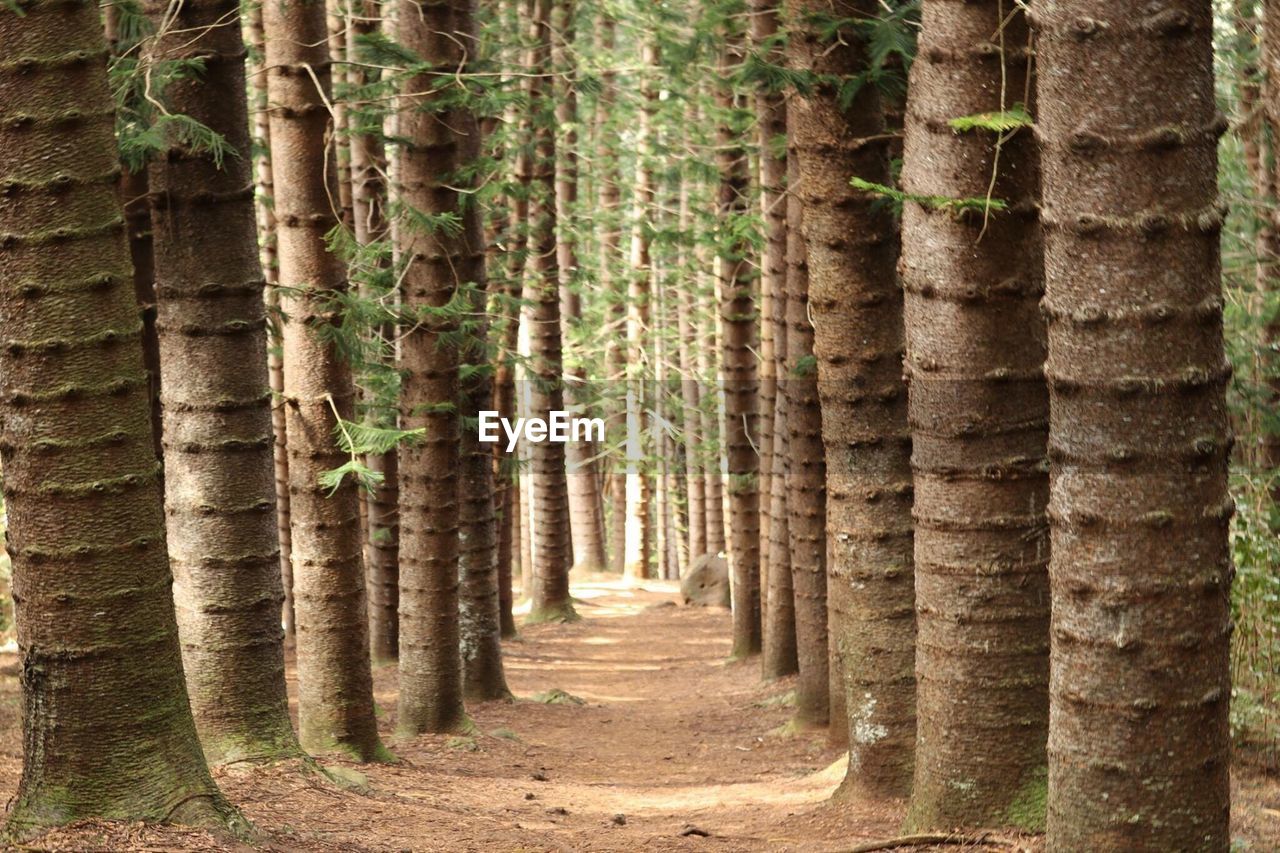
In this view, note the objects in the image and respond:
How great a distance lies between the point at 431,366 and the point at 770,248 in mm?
4952

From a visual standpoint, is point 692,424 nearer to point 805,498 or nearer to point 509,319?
point 509,319

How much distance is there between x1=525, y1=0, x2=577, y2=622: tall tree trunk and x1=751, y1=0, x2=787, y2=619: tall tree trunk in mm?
2323

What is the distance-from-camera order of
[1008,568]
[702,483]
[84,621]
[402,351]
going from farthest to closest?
1. [702,483]
2. [402,351]
3. [1008,568]
4. [84,621]

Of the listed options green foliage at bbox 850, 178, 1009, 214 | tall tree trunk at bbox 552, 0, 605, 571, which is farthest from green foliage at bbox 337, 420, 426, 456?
Answer: tall tree trunk at bbox 552, 0, 605, 571

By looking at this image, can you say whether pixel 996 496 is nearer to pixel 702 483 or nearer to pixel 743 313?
pixel 743 313

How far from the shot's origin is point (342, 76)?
15.7 metres

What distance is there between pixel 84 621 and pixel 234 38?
11.6 ft

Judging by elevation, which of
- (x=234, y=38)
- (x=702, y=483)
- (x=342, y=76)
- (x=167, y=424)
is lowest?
(x=702, y=483)

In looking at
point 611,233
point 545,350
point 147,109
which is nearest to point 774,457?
point 545,350

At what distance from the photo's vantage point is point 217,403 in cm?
641

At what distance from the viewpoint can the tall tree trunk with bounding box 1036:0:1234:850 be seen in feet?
11.3

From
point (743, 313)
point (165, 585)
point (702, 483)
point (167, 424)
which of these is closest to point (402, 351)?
point (167, 424)

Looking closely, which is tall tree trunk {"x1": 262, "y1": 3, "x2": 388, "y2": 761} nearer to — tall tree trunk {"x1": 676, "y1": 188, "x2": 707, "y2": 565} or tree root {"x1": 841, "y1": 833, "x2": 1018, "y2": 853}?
tree root {"x1": 841, "y1": 833, "x2": 1018, "y2": 853}

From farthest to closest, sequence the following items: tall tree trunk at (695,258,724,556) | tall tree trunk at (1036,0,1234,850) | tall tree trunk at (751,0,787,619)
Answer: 1. tall tree trunk at (695,258,724,556)
2. tall tree trunk at (751,0,787,619)
3. tall tree trunk at (1036,0,1234,850)
